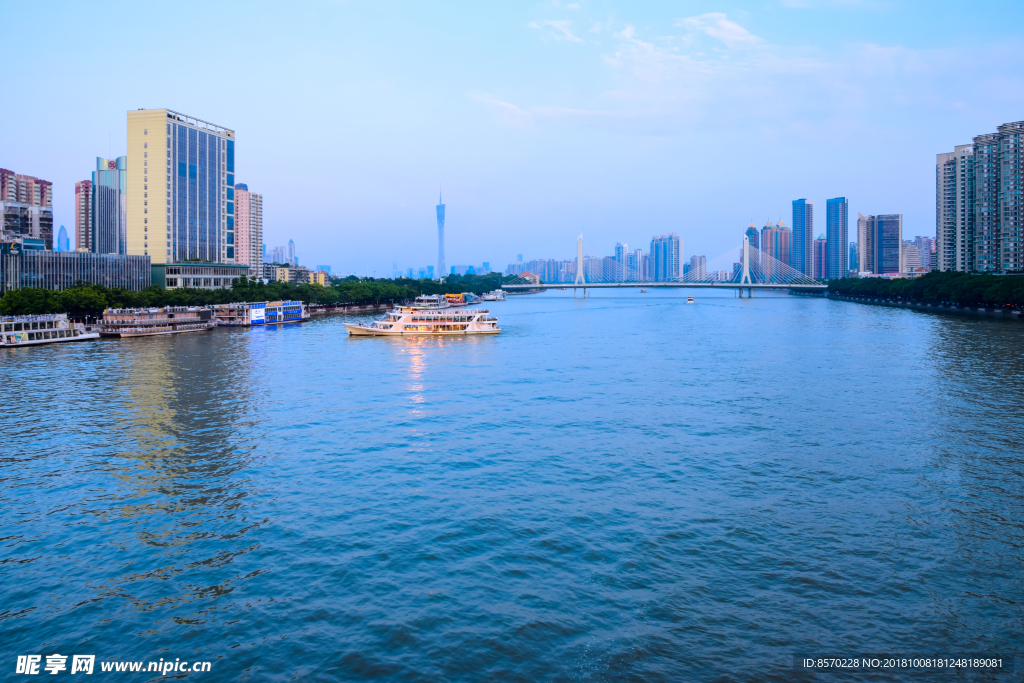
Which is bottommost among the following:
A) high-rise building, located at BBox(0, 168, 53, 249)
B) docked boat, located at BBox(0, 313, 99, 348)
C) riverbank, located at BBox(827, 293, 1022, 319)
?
docked boat, located at BBox(0, 313, 99, 348)

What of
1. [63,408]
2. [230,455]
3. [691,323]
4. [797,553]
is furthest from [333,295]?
[797,553]

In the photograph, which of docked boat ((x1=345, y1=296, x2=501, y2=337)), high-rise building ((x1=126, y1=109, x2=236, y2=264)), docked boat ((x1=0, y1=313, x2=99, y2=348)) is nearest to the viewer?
docked boat ((x1=0, y1=313, x2=99, y2=348))

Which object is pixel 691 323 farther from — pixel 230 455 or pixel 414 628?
pixel 414 628

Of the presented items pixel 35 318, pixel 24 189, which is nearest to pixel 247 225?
pixel 24 189

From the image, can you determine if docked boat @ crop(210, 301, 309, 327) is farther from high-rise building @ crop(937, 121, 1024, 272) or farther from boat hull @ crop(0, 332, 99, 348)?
high-rise building @ crop(937, 121, 1024, 272)

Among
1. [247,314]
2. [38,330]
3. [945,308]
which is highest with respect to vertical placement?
[945,308]

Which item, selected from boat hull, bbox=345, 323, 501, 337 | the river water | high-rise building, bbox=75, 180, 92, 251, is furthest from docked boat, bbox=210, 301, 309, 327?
high-rise building, bbox=75, 180, 92, 251

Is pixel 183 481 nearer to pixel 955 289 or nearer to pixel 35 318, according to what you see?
pixel 35 318
